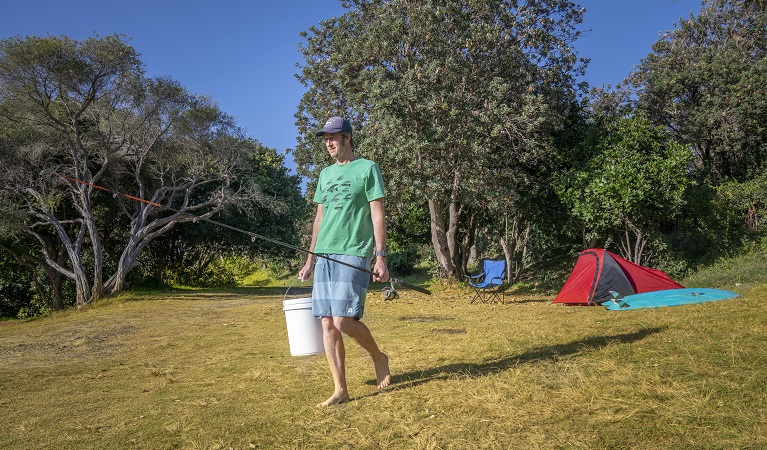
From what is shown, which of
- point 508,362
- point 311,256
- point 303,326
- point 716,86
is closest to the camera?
point 311,256

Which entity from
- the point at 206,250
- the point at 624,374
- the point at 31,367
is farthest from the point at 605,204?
the point at 206,250

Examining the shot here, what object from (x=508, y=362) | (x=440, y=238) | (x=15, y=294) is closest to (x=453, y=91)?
(x=440, y=238)

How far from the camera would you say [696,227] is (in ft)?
52.2

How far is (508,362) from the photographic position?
16.3ft

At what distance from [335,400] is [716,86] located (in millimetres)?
18947

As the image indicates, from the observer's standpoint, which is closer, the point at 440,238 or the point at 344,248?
the point at 344,248

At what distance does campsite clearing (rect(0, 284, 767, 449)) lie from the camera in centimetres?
314

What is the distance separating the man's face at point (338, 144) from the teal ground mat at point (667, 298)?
6563mm

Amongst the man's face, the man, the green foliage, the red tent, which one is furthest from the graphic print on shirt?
the green foliage

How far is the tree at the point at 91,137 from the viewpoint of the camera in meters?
14.3

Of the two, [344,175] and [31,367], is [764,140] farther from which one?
[31,367]

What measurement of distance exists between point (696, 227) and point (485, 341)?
40.5 ft

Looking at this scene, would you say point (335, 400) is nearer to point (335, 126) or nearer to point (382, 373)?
point (382, 373)

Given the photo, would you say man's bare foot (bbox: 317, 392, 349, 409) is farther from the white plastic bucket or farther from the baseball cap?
the baseball cap
